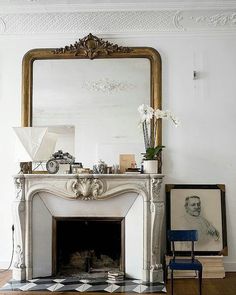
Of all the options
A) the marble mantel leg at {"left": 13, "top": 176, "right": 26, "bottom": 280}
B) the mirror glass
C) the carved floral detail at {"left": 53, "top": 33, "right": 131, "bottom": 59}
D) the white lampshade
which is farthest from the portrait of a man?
the carved floral detail at {"left": 53, "top": 33, "right": 131, "bottom": 59}

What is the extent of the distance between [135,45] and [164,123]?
111 cm

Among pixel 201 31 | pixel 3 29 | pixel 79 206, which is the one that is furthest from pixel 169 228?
pixel 3 29

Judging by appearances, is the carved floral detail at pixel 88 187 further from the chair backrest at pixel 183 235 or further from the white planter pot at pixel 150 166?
the chair backrest at pixel 183 235

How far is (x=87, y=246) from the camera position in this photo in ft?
17.4

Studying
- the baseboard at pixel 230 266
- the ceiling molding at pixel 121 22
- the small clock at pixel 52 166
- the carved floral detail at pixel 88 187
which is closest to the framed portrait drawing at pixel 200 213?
the baseboard at pixel 230 266

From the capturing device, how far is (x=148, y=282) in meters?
4.81

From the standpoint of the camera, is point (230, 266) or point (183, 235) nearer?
point (183, 235)

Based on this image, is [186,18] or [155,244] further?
[186,18]

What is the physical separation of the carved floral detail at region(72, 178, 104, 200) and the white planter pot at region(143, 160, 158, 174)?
564 mm

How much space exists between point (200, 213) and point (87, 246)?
150 centimetres

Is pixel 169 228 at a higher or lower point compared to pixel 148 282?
higher

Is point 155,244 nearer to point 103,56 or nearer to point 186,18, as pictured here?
point 103,56

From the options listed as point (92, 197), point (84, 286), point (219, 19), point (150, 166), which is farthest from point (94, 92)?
point (84, 286)

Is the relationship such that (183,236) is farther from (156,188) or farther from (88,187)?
(88,187)
